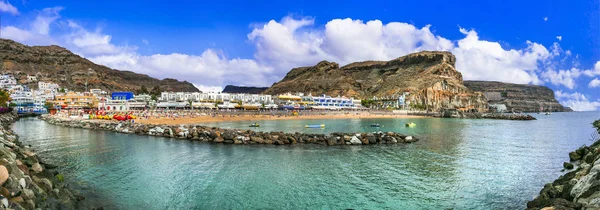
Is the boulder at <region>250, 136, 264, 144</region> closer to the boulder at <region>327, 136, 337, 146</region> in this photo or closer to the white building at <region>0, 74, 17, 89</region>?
the boulder at <region>327, 136, 337, 146</region>

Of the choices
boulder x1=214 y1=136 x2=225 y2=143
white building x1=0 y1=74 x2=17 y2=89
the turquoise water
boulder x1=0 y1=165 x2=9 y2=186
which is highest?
white building x1=0 y1=74 x2=17 y2=89

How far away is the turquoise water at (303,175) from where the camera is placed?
1263cm

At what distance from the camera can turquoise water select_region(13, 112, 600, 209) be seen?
497 inches

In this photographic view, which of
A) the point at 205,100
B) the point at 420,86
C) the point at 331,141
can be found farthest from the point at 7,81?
the point at 420,86

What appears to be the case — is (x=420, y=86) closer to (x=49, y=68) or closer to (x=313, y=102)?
(x=313, y=102)

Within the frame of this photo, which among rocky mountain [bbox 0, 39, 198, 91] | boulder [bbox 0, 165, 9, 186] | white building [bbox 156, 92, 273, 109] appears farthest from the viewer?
rocky mountain [bbox 0, 39, 198, 91]

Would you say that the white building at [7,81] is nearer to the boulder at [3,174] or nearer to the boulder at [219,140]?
the boulder at [219,140]

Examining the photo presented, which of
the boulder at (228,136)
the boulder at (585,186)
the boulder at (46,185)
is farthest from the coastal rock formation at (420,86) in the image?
the boulder at (46,185)

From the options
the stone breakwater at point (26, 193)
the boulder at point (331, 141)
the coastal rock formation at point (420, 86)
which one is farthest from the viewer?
the coastal rock formation at point (420, 86)

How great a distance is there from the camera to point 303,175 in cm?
1700

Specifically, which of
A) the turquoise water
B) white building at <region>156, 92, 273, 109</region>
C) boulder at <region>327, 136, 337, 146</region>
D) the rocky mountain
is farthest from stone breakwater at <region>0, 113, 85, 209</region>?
the rocky mountain

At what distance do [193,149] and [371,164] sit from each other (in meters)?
15.0

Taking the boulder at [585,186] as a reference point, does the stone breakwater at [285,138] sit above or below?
below

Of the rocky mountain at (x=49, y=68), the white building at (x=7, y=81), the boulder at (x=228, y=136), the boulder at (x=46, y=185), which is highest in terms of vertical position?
the rocky mountain at (x=49, y=68)
